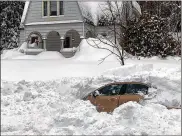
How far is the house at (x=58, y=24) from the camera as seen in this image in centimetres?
2536

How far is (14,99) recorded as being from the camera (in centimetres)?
1196

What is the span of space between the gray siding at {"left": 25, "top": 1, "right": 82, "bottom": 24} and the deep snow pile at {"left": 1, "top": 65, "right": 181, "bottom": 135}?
11.9 m

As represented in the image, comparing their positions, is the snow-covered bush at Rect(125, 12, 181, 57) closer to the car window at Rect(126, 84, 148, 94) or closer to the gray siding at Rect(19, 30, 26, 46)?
the gray siding at Rect(19, 30, 26, 46)

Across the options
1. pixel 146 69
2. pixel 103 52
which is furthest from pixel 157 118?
pixel 103 52

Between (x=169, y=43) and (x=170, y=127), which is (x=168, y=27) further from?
(x=170, y=127)

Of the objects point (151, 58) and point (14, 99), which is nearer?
point (14, 99)

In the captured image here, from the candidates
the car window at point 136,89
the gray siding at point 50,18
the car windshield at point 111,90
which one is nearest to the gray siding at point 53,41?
the gray siding at point 50,18

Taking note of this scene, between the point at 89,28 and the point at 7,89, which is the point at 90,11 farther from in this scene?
the point at 7,89

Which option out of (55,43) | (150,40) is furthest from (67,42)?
(150,40)

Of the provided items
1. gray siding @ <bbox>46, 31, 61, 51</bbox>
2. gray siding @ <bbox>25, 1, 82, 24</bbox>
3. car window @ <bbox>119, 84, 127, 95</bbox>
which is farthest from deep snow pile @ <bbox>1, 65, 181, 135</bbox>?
gray siding @ <bbox>46, 31, 61, 51</bbox>

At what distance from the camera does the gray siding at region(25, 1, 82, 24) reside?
2537 centimetres

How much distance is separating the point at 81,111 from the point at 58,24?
54.0ft

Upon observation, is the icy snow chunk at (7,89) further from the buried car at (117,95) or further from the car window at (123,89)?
the car window at (123,89)

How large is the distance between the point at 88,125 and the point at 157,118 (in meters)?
1.70
